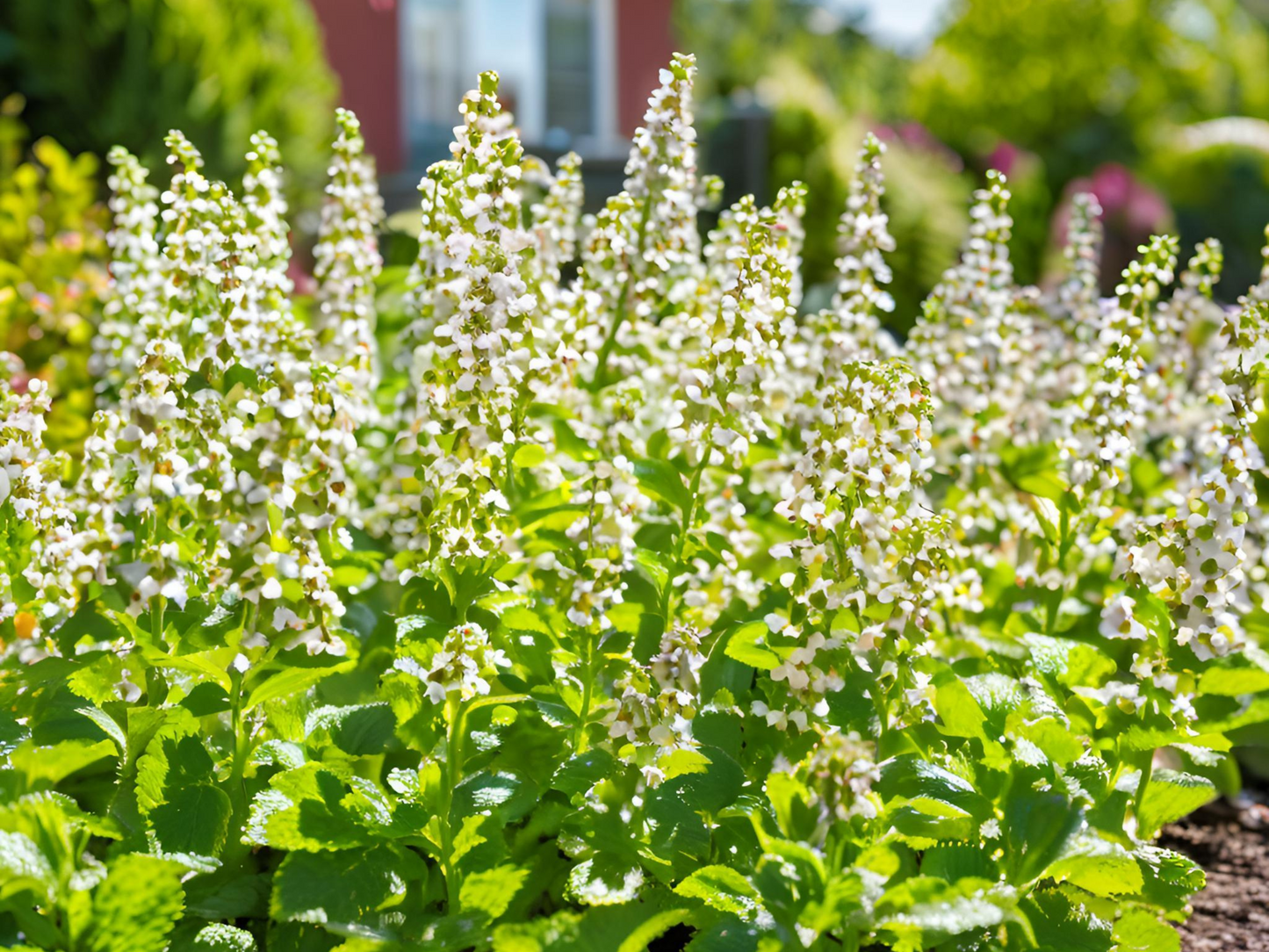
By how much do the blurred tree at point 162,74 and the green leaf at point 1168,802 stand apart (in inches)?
278

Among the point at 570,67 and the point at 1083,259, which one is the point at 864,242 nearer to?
the point at 1083,259

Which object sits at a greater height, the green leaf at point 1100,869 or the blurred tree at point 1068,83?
the blurred tree at point 1068,83

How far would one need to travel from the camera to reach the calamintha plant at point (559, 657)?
2.10m

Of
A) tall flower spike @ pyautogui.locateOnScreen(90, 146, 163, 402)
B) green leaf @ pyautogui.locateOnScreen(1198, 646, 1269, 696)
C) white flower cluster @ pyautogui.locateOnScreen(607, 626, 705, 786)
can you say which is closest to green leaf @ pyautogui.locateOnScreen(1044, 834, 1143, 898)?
green leaf @ pyautogui.locateOnScreen(1198, 646, 1269, 696)

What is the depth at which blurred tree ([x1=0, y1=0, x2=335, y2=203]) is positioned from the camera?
7.92 meters

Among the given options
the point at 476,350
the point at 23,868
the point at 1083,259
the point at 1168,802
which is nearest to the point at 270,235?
the point at 476,350

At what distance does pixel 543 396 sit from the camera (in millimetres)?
3012

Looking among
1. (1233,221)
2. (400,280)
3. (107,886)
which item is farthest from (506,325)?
(1233,221)

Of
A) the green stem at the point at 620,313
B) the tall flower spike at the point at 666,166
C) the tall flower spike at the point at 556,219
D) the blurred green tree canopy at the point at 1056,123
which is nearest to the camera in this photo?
the tall flower spike at the point at 666,166

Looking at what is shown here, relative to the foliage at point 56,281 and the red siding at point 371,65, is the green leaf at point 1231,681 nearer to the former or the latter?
the foliage at point 56,281

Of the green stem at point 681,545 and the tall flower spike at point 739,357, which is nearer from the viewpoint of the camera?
the tall flower spike at point 739,357

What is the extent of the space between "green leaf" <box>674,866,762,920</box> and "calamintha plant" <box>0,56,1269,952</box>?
0.5 inches

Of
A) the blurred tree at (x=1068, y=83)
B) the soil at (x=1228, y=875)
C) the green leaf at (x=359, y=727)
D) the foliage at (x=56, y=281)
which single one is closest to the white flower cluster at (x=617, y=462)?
the green leaf at (x=359, y=727)

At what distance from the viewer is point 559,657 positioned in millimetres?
2520
